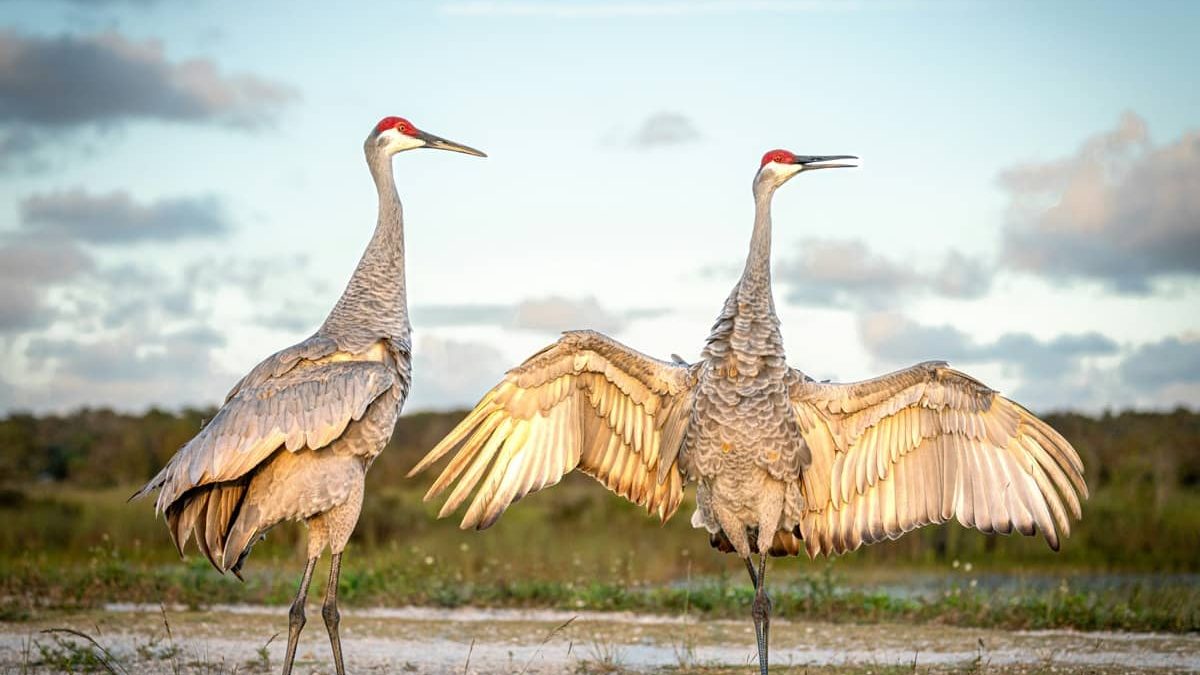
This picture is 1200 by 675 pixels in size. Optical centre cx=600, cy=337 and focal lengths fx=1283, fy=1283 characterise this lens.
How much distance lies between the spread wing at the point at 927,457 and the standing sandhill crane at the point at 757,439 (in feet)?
0.03

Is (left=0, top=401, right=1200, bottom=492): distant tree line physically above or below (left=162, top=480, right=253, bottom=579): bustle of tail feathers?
above

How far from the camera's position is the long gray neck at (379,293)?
910 centimetres

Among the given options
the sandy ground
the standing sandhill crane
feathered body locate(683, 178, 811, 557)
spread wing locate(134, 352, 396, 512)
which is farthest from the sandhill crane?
feathered body locate(683, 178, 811, 557)

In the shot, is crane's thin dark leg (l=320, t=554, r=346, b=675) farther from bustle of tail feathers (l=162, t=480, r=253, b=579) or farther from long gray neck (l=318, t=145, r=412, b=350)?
long gray neck (l=318, t=145, r=412, b=350)

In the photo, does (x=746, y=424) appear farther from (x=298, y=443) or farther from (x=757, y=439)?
(x=298, y=443)

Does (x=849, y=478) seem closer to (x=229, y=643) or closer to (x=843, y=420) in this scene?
(x=843, y=420)

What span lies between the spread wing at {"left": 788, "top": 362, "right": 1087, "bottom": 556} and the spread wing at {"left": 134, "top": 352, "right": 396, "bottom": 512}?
3188 millimetres

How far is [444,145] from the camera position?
10227 millimetres

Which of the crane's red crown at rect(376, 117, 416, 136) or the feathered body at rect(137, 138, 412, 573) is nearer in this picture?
the feathered body at rect(137, 138, 412, 573)

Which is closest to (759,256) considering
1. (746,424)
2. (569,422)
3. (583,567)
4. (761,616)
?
(746,424)

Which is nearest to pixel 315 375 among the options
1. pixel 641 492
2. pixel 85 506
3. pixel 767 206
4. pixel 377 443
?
pixel 377 443

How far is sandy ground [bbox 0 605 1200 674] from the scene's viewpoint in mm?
10438

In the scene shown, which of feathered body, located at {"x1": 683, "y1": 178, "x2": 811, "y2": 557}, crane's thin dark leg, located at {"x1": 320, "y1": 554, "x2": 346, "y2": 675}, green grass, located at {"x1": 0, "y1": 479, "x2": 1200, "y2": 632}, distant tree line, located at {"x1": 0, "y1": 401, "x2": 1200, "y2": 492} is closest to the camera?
crane's thin dark leg, located at {"x1": 320, "y1": 554, "x2": 346, "y2": 675}

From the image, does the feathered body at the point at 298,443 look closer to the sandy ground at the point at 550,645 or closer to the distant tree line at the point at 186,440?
the sandy ground at the point at 550,645
